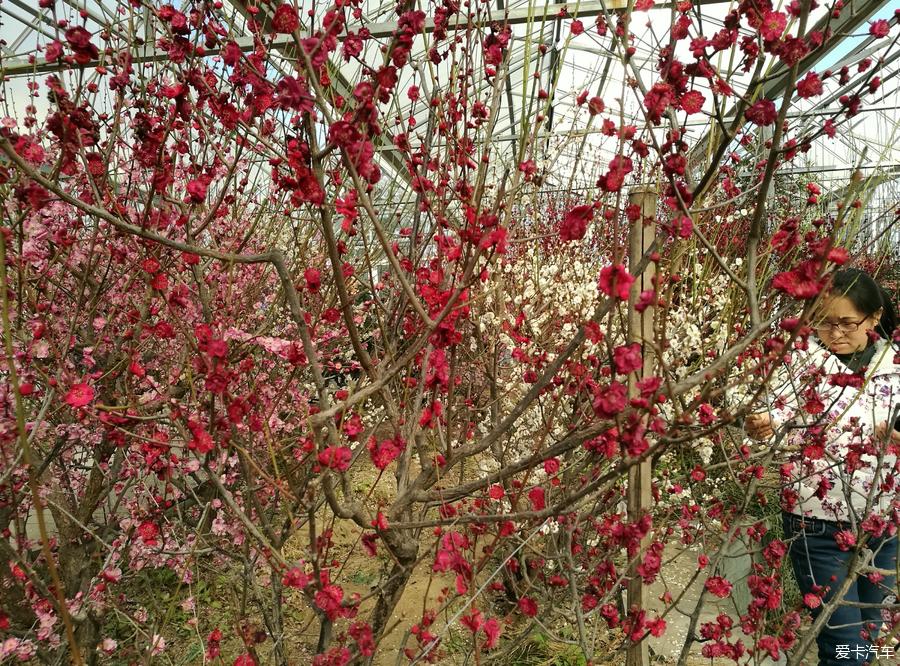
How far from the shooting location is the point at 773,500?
14.0ft

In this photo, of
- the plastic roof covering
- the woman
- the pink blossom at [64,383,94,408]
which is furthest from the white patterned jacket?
the pink blossom at [64,383,94,408]

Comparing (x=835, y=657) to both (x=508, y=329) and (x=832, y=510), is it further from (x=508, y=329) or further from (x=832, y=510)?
(x=508, y=329)

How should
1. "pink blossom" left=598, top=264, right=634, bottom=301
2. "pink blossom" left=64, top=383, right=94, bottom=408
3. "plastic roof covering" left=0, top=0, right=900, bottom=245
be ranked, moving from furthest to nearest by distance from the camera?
"plastic roof covering" left=0, top=0, right=900, bottom=245, "pink blossom" left=64, top=383, right=94, bottom=408, "pink blossom" left=598, top=264, right=634, bottom=301

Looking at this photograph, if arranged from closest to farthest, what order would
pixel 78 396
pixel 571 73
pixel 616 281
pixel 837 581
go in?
pixel 616 281 → pixel 78 396 → pixel 837 581 → pixel 571 73

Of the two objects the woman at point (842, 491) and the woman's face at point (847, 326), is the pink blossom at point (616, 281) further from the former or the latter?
the woman's face at point (847, 326)

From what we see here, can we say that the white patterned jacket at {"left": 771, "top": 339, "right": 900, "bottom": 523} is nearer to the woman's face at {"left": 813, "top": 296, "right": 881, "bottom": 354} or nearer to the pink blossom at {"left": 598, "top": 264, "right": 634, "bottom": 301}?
the woman's face at {"left": 813, "top": 296, "right": 881, "bottom": 354}

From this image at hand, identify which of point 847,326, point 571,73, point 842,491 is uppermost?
point 571,73

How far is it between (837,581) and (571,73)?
8394mm

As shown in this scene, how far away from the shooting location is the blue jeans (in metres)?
2.24

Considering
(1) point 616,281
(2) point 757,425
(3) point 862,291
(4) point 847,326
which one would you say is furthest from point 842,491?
Answer: (1) point 616,281

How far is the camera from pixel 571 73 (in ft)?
29.1

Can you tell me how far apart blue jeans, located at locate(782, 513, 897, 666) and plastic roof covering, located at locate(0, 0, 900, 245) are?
4.22 ft

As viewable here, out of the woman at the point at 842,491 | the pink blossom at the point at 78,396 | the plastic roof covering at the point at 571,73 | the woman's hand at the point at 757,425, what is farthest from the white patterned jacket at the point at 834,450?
the pink blossom at the point at 78,396

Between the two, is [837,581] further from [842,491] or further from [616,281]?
[616,281]
